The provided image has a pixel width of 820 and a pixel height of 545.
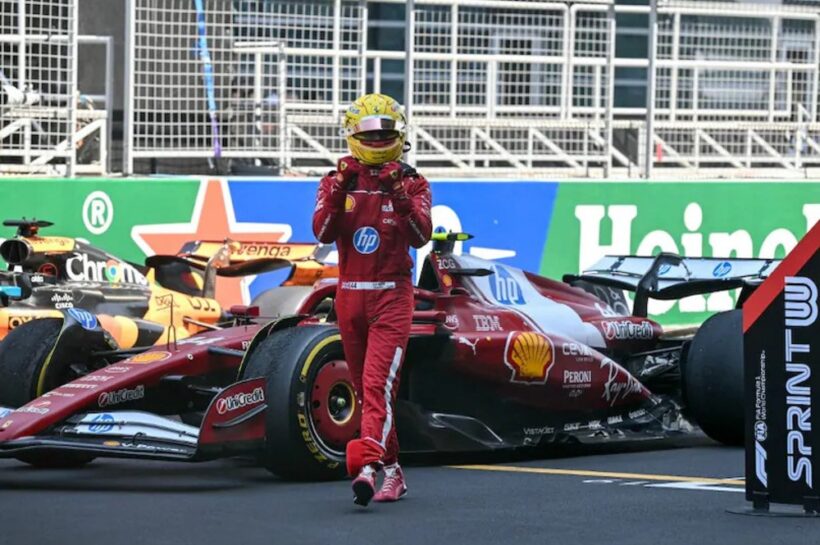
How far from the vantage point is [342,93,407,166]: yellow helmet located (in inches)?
293

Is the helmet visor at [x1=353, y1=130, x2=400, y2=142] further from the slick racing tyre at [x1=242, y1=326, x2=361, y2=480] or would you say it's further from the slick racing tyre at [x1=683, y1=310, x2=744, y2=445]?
the slick racing tyre at [x1=683, y1=310, x2=744, y2=445]

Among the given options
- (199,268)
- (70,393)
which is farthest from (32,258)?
(70,393)

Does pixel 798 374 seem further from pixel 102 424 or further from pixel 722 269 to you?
pixel 722 269

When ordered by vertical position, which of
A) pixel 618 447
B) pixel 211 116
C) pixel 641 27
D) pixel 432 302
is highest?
pixel 641 27

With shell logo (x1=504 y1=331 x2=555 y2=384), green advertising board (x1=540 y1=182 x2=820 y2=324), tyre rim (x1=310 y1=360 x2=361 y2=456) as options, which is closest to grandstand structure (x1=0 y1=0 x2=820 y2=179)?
green advertising board (x1=540 y1=182 x2=820 y2=324)

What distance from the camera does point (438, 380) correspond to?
28.4ft

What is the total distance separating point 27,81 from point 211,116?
5.41 feet

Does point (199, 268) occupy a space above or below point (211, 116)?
below

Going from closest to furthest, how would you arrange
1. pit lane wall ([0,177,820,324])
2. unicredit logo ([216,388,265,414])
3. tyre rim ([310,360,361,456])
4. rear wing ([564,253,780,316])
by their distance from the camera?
unicredit logo ([216,388,265,414]) < tyre rim ([310,360,361,456]) < rear wing ([564,253,780,316]) < pit lane wall ([0,177,820,324])

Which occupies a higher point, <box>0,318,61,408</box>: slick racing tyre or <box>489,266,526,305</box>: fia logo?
<box>489,266,526,305</box>: fia logo

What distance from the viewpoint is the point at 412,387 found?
8594 millimetres

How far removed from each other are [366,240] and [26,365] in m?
2.25

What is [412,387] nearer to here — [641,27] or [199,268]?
[199,268]

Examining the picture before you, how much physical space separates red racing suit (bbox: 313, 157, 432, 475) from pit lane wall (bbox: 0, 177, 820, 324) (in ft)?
21.3
